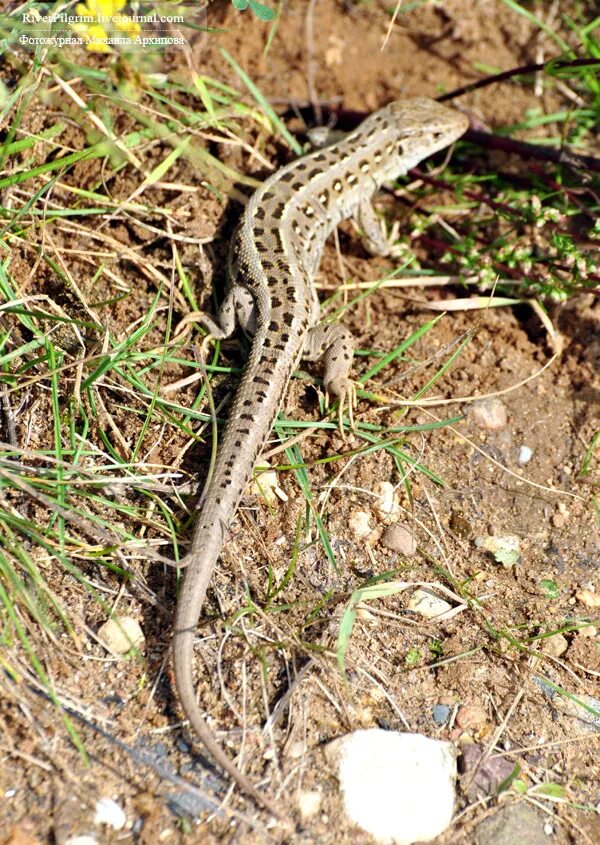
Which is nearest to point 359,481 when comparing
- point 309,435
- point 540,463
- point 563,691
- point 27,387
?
point 309,435

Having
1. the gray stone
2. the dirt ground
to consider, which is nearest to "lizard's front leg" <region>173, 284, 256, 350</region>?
the dirt ground

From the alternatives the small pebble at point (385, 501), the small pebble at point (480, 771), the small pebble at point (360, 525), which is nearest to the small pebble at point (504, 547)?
the small pebble at point (385, 501)

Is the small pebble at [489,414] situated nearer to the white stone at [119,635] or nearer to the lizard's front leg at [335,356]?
the lizard's front leg at [335,356]

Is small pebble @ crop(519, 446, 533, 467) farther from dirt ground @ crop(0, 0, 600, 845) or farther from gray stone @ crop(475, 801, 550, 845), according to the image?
gray stone @ crop(475, 801, 550, 845)

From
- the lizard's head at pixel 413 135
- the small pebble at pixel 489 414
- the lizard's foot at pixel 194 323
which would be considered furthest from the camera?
the lizard's head at pixel 413 135

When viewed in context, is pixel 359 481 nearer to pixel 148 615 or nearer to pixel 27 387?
pixel 148 615

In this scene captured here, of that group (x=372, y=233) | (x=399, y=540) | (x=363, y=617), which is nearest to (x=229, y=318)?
(x=372, y=233)
